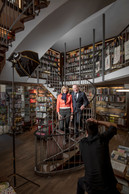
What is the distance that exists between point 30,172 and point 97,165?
6.71 ft

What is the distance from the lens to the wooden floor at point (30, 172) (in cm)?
198

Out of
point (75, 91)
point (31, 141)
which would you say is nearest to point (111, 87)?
point (75, 91)

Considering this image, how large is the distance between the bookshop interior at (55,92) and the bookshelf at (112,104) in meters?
0.05

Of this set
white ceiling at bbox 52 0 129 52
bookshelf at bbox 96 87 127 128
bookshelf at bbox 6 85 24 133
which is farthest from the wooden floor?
white ceiling at bbox 52 0 129 52

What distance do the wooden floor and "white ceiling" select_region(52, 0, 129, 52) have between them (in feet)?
15.2

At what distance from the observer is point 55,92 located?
462cm

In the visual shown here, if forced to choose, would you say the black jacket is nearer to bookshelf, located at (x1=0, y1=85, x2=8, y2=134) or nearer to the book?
the book

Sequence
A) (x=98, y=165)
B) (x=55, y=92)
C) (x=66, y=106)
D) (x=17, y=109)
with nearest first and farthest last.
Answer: (x=98, y=165) → (x=66, y=106) → (x=55, y=92) → (x=17, y=109)

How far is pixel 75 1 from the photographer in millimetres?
2906

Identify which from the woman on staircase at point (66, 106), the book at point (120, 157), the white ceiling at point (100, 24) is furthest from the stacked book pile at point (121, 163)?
the white ceiling at point (100, 24)

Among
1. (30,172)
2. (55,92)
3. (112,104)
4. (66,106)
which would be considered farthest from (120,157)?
(112,104)

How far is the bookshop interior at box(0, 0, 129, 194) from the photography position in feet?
6.42

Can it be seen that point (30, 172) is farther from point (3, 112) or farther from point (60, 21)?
point (60, 21)

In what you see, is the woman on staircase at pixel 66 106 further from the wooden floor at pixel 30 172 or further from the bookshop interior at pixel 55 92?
the wooden floor at pixel 30 172
